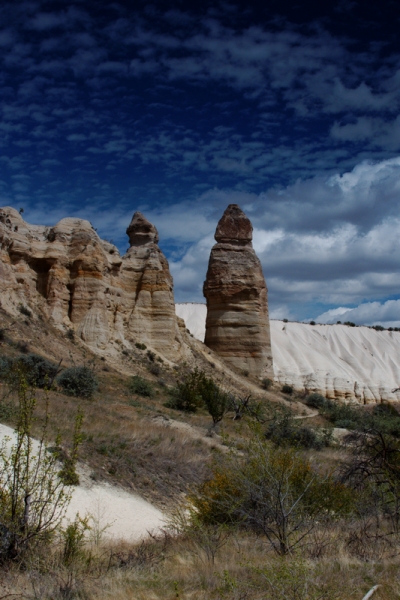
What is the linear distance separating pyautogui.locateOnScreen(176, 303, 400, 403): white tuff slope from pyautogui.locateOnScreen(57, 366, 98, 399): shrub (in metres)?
31.6

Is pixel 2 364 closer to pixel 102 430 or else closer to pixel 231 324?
pixel 102 430

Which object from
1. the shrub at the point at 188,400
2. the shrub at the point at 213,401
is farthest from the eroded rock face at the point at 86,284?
the shrub at the point at 213,401

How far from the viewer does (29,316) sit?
25094mm

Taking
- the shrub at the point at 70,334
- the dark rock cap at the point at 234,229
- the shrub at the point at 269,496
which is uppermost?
the dark rock cap at the point at 234,229

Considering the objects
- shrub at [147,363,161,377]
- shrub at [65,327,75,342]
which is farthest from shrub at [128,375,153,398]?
shrub at [65,327,75,342]

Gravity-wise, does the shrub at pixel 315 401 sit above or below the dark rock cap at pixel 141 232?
below

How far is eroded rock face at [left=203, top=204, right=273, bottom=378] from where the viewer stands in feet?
128

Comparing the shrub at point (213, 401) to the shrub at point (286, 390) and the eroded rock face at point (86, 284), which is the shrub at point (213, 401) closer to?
the eroded rock face at point (86, 284)

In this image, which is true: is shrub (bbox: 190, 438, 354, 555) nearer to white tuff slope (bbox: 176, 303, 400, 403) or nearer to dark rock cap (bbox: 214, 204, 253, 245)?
dark rock cap (bbox: 214, 204, 253, 245)

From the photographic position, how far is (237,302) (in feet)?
130

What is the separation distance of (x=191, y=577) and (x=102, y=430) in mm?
7750

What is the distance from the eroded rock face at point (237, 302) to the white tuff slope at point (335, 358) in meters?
10.4

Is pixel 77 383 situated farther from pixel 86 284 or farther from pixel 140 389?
pixel 86 284

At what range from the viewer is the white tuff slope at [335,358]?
48375mm
